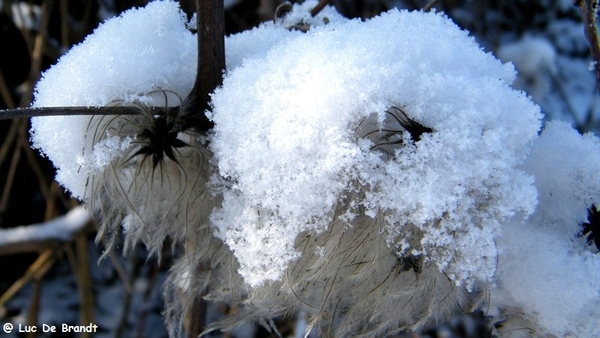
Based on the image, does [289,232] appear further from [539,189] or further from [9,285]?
[9,285]

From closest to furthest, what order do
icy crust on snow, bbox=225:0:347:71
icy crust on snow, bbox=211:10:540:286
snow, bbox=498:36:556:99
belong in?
icy crust on snow, bbox=211:10:540:286, icy crust on snow, bbox=225:0:347:71, snow, bbox=498:36:556:99

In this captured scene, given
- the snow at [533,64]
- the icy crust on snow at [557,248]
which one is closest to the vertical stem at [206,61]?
the icy crust on snow at [557,248]

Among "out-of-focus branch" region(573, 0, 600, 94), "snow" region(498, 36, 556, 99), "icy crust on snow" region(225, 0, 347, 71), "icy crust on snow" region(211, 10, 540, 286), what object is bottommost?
"snow" region(498, 36, 556, 99)

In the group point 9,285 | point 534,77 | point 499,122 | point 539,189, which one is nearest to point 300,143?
point 499,122

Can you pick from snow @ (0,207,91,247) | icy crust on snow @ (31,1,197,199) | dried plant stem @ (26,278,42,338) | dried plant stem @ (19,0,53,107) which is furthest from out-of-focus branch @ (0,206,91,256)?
icy crust on snow @ (31,1,197,199)

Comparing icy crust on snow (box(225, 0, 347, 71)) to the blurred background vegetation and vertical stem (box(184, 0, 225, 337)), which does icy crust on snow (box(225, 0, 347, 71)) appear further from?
the blurred background vegetation

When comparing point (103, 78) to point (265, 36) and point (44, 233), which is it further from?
point (44, 233)
